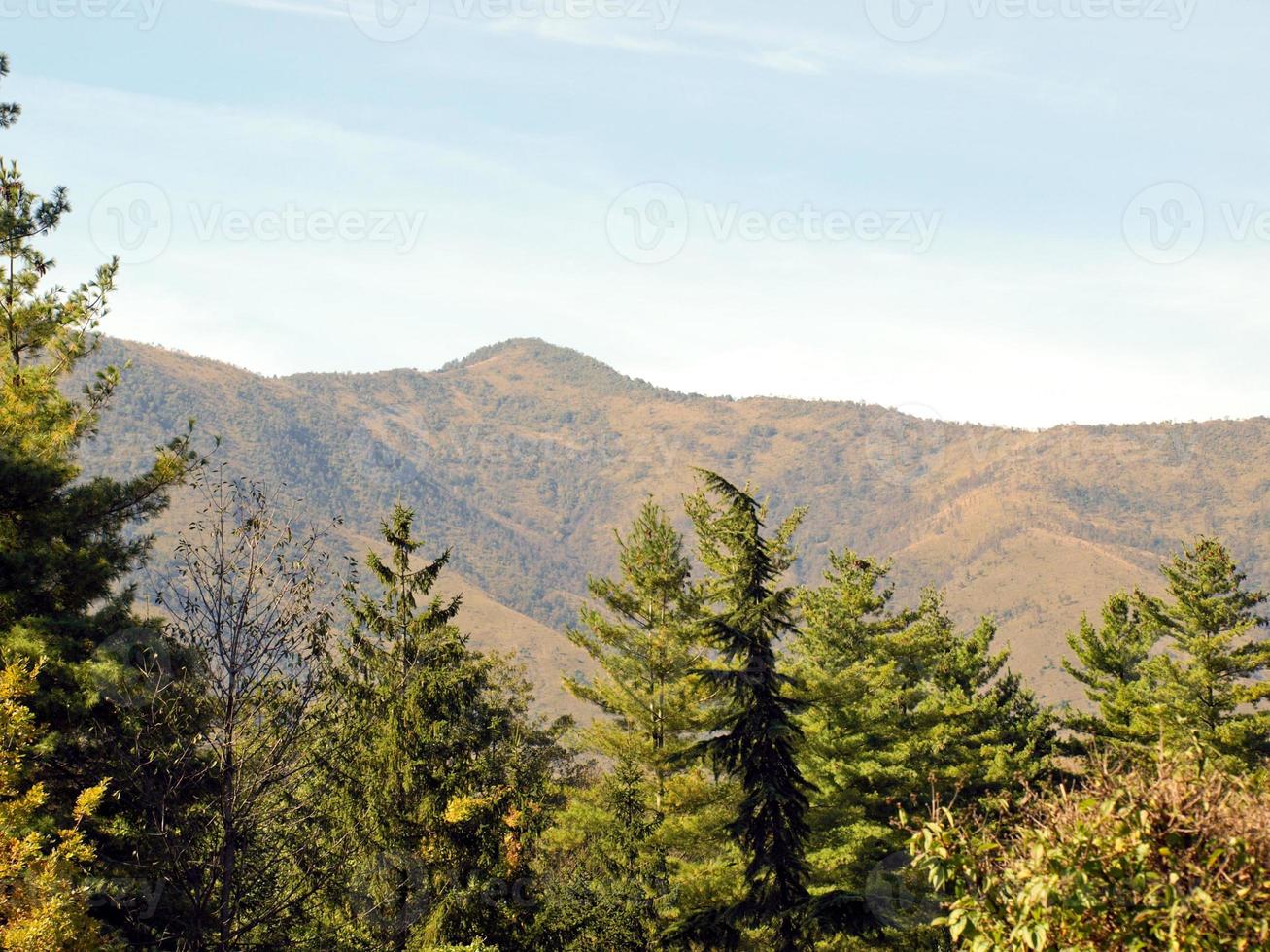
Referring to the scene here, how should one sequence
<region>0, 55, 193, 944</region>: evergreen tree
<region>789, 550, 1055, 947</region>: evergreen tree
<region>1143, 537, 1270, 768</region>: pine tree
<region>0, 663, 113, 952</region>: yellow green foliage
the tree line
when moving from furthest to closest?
<region>1143, 537, 1270, 768</region>: pine tree, <region>789, 550, 1055, 947</region>: evergreen tree, <region>0, 55, 193, 944</region>: evergreen tree, <region>0, 663, 113, 952</region>: yellow green foliage, the tree line

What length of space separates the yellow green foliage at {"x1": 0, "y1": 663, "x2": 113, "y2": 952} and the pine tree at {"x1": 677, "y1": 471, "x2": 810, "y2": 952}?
902 cm

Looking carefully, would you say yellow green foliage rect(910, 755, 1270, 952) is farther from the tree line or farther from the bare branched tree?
the bare branched tree

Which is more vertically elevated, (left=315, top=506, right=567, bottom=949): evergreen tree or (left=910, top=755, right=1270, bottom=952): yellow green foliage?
(left=910, top=755, right=1270, bottom=952): yellow green foliage

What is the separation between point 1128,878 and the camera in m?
8.95

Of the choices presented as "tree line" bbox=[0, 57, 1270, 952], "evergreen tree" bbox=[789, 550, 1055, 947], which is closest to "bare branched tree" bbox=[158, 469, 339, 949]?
"tree line" bbox=[0, 57, 1270, 952]

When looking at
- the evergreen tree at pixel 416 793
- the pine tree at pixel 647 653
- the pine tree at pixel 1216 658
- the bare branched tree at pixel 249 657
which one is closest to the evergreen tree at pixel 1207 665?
the pine tree at pixel 1216 658

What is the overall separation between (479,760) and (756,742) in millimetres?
5658

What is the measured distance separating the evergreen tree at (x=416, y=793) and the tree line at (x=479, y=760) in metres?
0.06

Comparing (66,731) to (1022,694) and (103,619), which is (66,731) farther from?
(1022,694)

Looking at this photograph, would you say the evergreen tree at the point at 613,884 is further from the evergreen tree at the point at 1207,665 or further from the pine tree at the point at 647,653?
the evergreen tree at the point at 1207,665

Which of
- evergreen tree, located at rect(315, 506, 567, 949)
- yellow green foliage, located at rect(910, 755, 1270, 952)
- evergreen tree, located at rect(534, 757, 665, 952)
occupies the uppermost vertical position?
yellow green foliage, located at rect(910, 755, 1270, 952)

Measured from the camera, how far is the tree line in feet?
32.8

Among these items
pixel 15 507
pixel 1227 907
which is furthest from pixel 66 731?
pixel 1227 907

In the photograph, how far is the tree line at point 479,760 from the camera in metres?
10.0
